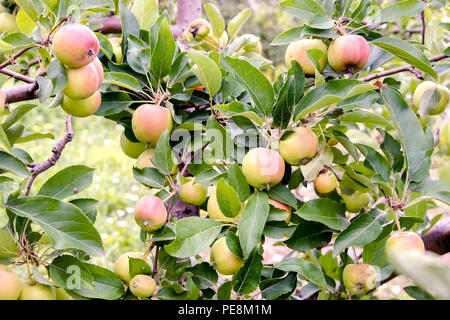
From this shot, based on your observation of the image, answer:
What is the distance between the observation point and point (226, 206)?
698mm

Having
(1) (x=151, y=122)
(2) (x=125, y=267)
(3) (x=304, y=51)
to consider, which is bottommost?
(2) (x=125, y=267)

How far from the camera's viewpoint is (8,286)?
2.06ft

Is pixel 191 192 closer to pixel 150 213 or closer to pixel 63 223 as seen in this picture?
pixel 150 213

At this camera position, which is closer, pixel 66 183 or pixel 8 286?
pixel 8 286

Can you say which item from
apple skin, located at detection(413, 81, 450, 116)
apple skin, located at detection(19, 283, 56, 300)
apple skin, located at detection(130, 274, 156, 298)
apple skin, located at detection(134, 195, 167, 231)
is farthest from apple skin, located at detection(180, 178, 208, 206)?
apple skin, located at detection(413, 81, 450, 116)

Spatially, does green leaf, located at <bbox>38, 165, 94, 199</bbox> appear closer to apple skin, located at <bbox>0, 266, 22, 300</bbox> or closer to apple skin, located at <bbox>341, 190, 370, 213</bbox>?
apple skin, located at <bbox>0, 266, 22, 300</bbox>

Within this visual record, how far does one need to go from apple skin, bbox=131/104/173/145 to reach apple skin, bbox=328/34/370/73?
1.01 ft

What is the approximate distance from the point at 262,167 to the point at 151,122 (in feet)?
0.72

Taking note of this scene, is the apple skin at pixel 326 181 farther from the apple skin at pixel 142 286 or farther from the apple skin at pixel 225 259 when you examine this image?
the apple skin at pixel 142 286

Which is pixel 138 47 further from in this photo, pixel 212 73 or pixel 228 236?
pixel 228 236

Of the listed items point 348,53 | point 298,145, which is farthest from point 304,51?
point 298,145

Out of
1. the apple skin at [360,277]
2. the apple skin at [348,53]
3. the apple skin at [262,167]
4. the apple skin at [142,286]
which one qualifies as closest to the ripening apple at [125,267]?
the apple skin at [142,286]
